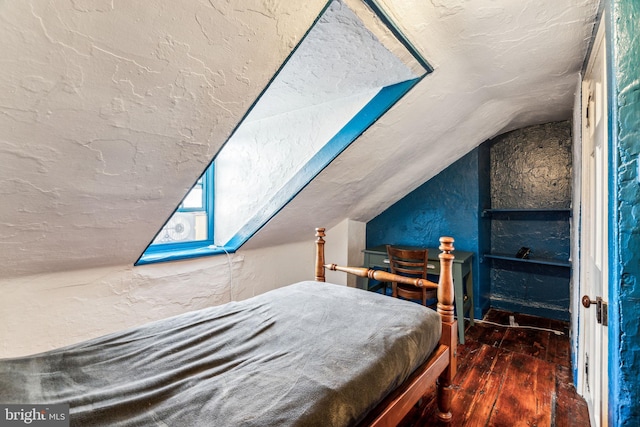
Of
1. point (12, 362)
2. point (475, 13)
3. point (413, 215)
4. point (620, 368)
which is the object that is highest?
point (475, 13)

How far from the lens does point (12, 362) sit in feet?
3.47

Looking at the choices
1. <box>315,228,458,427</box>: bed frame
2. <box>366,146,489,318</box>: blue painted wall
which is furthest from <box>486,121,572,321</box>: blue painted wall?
<box>315,228,458,427</box>: bed frame

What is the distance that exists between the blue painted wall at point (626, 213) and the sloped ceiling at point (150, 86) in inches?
23.8

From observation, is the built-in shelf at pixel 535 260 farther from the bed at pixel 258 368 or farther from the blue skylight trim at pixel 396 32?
the blue skylight trim at pixel 396 32

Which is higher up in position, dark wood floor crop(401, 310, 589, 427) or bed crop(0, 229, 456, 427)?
bed crop(0, 229, 456, 427)

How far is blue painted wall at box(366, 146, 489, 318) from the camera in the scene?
10.6ft

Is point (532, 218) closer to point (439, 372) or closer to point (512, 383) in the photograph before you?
point (512, 383)

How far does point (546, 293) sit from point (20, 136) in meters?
4.13

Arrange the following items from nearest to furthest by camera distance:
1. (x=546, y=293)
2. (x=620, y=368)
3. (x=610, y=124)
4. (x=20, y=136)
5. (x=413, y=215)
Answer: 1. (x=620, y=368)
2. (x=610, y=124)
3. (x=20, y=136)
4. (x=546, y=293)
5. (x=413, y=215)

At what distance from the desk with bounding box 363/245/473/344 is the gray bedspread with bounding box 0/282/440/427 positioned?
1.23 meters

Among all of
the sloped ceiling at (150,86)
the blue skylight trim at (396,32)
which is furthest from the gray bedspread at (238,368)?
the blue skylight trim at (396,32)

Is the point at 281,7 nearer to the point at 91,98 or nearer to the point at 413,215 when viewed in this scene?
the point at 91,98

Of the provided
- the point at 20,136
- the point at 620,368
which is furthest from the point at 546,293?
the point at 20,136

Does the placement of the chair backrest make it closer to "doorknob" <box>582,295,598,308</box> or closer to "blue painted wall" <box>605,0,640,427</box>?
"doorknob" <box>582,295,598,308</box>
